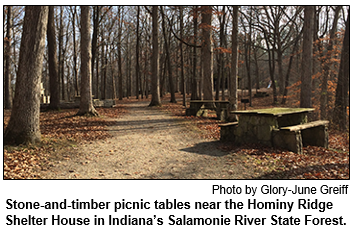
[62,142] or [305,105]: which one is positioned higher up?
[305,105]

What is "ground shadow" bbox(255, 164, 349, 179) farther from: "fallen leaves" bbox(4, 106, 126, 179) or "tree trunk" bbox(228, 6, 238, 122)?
"tree trunk" bbox(228, 6, 238, 122)

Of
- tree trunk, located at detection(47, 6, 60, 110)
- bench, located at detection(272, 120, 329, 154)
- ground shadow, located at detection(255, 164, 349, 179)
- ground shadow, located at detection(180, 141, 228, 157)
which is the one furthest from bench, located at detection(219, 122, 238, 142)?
tree trunk, located at detection(47, 6, 60, 110)

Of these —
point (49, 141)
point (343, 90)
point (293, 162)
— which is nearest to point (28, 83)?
point (49, 141)

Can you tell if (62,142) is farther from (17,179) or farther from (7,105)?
(7,105)

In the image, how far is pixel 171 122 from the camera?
39.0 ft

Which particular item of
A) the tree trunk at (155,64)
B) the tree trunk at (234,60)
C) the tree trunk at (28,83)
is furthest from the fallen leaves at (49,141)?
the tree trunk at (155,64)

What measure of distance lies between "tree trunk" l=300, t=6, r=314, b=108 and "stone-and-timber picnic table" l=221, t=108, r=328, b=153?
3.73m

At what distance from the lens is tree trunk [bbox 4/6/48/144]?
261 inches

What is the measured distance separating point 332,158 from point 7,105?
18.6 meters

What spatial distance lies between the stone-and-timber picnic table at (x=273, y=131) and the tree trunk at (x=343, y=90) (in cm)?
348

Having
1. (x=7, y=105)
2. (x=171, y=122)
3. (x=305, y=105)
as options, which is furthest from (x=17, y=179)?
(x=7, y=105)

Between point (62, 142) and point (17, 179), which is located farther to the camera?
point (62, 142)

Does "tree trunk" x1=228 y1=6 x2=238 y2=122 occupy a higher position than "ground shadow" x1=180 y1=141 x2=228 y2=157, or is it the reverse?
"tree trunk" x1=228 y1=6 x2=238 y2=122

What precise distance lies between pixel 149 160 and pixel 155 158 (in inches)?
9.1
